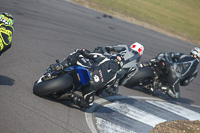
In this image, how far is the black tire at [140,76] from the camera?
8.81m

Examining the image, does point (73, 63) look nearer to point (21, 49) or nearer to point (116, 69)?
point (116, 69)

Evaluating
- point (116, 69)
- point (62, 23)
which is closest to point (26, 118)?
point (116, 69)

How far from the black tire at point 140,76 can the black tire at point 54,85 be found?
10.6 feet

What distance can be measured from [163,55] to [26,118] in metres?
5.15

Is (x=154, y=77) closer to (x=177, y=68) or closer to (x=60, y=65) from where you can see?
(x=177, y=68)

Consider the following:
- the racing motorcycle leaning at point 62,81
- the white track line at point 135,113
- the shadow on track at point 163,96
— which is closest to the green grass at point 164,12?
the shadow on track at point 163,96

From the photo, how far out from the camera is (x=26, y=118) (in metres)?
5.04

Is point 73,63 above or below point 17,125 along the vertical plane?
above

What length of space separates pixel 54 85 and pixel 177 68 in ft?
14.9

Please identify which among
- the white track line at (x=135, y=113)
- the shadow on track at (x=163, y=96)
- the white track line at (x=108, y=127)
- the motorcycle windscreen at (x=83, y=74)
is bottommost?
the shadow on track at (x=163, y=96)

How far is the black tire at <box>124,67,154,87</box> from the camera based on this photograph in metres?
8.81

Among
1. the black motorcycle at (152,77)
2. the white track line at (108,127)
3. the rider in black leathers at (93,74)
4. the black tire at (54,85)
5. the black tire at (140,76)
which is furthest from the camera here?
the black motorcycle at (152,77)

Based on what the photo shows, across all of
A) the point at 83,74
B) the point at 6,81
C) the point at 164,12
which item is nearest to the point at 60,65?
the point at 83,74

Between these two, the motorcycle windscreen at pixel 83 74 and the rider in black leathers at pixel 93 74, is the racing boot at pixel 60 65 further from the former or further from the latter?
the motorcycle windscreen at pixel 83 74
